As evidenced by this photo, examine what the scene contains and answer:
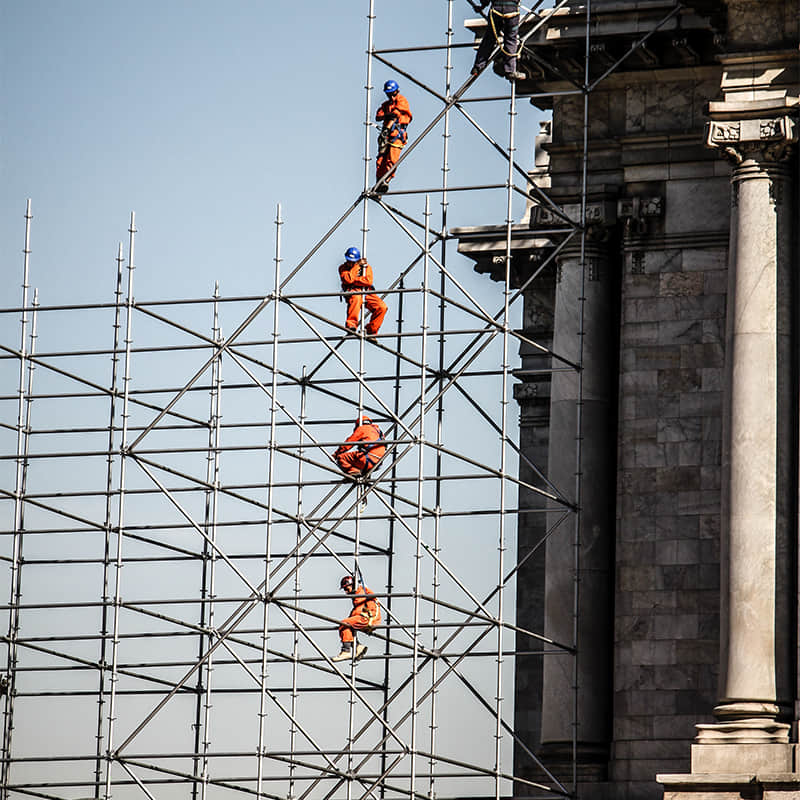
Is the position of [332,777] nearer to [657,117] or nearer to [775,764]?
[775,764]

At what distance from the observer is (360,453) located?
2003 inches

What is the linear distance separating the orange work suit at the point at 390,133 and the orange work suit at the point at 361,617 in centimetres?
919

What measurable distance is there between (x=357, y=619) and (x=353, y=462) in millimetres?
3276

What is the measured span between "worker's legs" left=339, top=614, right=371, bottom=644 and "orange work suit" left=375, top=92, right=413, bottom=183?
9.61 m

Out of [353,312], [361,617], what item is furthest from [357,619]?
[353,312]

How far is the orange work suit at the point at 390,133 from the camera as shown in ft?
174

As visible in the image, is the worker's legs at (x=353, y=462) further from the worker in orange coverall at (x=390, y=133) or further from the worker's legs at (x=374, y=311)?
the worker in orange coverall at (x=390, y=133)

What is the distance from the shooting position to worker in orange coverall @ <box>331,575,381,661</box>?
50031 mm

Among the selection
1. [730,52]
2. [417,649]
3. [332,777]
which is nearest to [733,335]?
[730,52]

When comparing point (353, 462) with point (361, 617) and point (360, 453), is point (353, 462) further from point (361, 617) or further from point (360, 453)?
point (361, 617)

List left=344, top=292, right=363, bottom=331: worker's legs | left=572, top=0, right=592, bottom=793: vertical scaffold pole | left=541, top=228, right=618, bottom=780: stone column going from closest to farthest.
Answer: left=572, top=0, right=592, bottom=793: vertical scaffold pole
left=541, top=228, right=618, bottom=780: stone column
left=344, top=292, right=363, bottom=331: worker's legs

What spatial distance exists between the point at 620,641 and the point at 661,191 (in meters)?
9.52

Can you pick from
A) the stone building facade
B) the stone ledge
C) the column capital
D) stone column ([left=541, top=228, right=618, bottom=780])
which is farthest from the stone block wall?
the stone ledge

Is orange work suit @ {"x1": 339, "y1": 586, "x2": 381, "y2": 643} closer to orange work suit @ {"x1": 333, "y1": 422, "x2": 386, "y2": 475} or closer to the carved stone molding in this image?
orange work suit @ {"x1": 333, "y1": 422, "x2": 386, "y2": 475}
